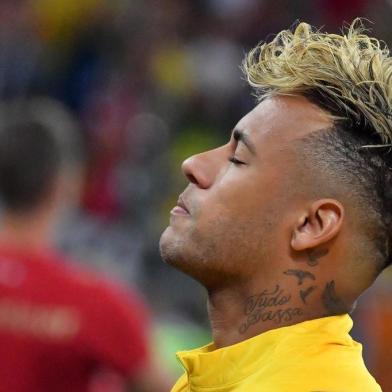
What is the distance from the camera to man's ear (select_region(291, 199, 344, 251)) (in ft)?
8.63

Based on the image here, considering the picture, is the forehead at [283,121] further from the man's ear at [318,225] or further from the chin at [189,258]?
the chin at [189,258]

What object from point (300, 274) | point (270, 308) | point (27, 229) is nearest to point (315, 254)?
point (300, 274)

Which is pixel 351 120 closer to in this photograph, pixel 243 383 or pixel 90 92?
pixel 243 383

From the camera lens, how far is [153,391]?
13.4ft

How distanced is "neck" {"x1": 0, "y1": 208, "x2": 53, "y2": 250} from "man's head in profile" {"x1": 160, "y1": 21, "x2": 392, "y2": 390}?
150cm

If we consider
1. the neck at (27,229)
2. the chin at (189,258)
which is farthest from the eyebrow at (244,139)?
the neck at (27,229)

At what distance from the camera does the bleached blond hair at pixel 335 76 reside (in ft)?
8.80

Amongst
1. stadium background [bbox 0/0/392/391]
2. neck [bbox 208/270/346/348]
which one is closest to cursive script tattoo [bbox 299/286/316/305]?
neck [bbox 208/270/346/348]

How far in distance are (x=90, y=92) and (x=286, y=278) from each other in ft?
26.0

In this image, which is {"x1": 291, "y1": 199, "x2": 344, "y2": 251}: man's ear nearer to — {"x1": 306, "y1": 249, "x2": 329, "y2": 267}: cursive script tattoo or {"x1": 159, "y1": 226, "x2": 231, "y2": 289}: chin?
{"x1": 306, "y1": 249, "x2": 329, "y2": 267}: cursive script tattoo

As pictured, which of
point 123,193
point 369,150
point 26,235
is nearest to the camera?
point 369,150

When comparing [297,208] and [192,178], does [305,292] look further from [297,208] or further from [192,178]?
[192,178]

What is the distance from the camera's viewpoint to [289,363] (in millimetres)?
2516

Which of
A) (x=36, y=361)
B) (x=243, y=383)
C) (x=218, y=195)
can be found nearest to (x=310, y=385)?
(x=243, y=383)
